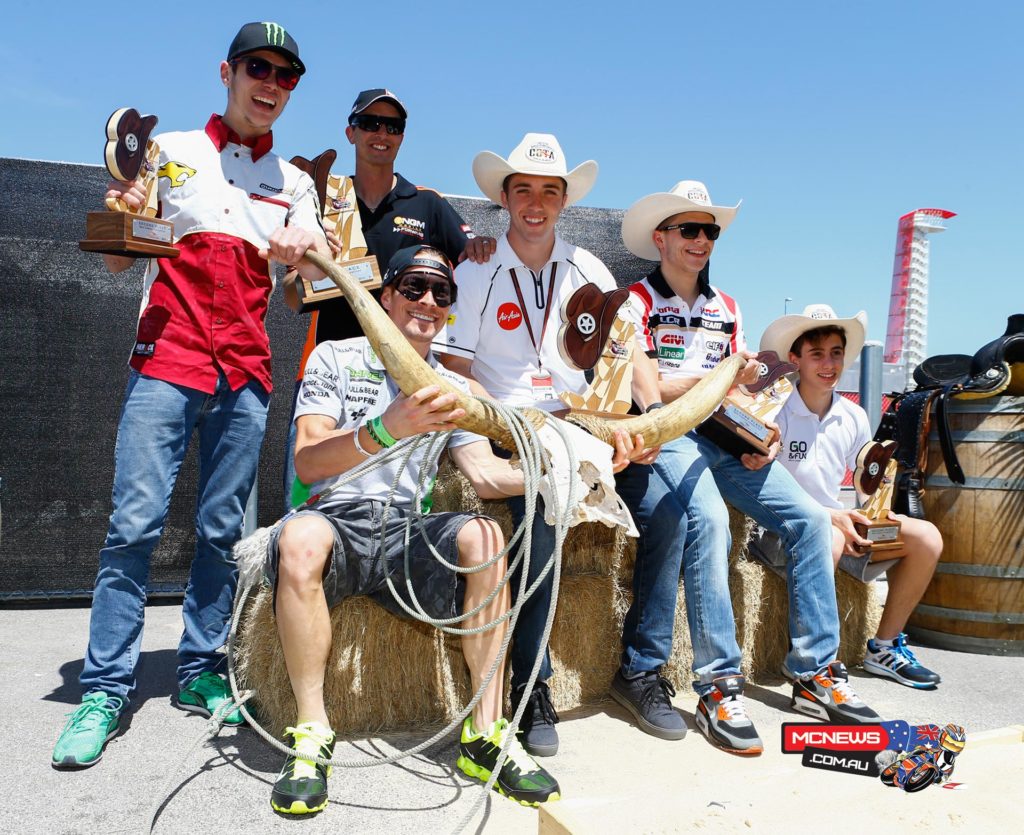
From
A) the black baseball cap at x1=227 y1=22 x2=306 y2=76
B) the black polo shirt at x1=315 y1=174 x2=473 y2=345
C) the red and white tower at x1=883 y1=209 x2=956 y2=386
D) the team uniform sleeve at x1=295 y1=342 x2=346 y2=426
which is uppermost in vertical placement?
the red and white tower at x1=883 y1=209 x2=956 y2=386

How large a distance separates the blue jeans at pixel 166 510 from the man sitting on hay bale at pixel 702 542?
4.29 ft

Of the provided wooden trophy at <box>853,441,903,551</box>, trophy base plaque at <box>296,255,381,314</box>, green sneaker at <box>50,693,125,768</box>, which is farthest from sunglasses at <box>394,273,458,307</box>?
wooden trophy at <box>853,441,903,551</box>

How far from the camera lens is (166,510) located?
2.62m

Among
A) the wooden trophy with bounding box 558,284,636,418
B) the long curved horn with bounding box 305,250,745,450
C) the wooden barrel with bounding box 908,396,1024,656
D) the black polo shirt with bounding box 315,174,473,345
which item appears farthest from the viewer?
the wooden barrel with bounding box 908,396,1024,656

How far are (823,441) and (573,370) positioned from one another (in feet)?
4.04

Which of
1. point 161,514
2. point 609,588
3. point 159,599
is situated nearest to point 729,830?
point 609,588

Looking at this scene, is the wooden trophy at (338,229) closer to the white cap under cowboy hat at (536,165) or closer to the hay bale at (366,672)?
the white cap under cowboy hat at (536,165)

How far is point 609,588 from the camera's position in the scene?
3053 mm

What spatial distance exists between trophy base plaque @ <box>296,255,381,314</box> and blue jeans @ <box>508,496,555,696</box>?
3.01 feet

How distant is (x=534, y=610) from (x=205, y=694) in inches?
44.5

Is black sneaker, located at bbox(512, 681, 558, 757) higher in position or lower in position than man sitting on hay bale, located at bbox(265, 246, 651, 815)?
lower

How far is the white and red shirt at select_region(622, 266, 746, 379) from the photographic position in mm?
3297

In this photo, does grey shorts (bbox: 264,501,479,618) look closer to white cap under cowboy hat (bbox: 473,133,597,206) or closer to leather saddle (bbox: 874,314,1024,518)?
white cap under cowboy hat (bbox: 473,133,597,206)

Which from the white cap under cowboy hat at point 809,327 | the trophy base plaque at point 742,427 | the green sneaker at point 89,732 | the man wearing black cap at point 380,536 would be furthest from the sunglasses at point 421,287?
the white cap under cowboy hat at point 809,327
